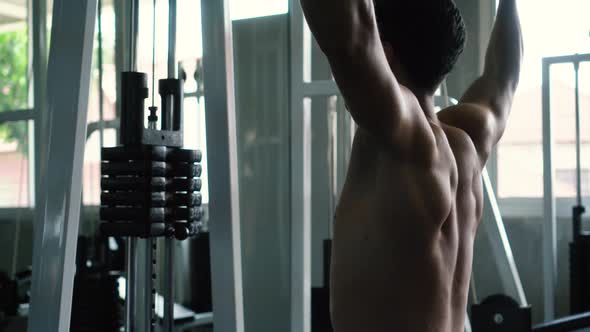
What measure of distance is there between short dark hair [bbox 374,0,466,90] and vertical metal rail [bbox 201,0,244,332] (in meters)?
0.44

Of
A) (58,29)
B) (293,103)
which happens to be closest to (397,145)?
(58,29)

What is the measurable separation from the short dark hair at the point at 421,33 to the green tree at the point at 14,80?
448 centimetres

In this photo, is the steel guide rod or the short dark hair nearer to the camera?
the short dark hair

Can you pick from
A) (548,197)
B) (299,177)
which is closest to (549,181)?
(548,197)

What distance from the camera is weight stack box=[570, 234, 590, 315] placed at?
289 cm

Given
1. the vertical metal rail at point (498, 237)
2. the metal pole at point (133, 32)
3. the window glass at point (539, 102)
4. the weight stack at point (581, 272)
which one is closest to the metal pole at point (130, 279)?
the metal pole at point (133, 32)

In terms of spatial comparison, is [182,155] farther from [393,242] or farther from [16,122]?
[16,122]

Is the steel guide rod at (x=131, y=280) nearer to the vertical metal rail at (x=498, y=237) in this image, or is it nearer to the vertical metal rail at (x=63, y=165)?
the vertical metal rail at (x=63, y=165)

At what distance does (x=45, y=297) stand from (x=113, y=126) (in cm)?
267

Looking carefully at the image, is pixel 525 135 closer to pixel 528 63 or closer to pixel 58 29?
pixel 528 63

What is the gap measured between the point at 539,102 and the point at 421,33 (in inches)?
114

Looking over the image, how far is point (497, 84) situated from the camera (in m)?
1.16

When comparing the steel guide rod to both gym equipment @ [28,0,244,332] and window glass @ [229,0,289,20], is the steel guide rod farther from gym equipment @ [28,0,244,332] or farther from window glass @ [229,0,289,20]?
window glass @ [229,0,289,20]

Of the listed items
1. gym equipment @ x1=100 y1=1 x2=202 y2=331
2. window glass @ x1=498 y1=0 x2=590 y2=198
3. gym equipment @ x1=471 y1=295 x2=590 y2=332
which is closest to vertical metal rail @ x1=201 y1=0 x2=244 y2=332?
gym equipment @ x1=100 y1=1 x2=202 y2=331
